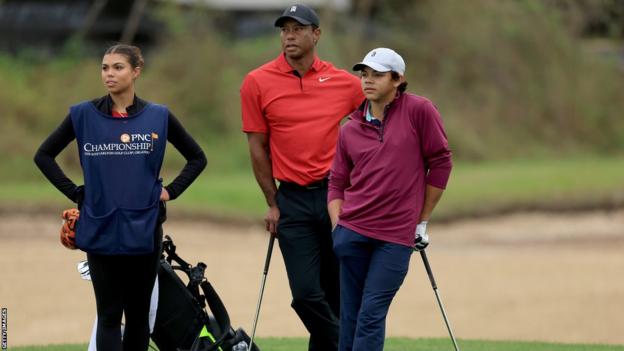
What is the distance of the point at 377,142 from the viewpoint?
6.87 metres

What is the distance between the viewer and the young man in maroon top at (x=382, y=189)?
681cm

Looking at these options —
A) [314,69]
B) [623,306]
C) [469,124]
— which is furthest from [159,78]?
[314,69]

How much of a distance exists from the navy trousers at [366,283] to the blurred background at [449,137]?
6037 millimetres

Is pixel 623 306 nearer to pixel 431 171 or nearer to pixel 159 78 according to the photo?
pixel 431 171

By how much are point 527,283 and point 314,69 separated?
10.2 m

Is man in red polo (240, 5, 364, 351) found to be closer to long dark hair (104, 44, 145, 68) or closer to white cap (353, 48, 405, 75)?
white cap (353, 48, 405, 75)

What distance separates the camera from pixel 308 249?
7668mm

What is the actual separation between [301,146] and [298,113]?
0.61 ft

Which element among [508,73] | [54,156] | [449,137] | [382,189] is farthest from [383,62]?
[508,73]

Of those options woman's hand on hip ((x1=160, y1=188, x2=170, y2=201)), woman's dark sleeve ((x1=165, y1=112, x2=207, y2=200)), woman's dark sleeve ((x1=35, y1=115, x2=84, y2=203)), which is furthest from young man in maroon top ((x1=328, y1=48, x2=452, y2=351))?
woman's dark sleeve ((x1=35, y1=115, x2=84, y2=203))

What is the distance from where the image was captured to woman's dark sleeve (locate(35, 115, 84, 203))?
6867mm

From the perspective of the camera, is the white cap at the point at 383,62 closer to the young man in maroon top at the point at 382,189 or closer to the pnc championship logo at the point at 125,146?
the young man in maroon top at the point at 382,189

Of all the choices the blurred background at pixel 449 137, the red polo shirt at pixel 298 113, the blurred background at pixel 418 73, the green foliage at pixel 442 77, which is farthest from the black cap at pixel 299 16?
the green foliage at pixel 442 77

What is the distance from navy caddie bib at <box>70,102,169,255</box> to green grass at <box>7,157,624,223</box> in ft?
43.0
